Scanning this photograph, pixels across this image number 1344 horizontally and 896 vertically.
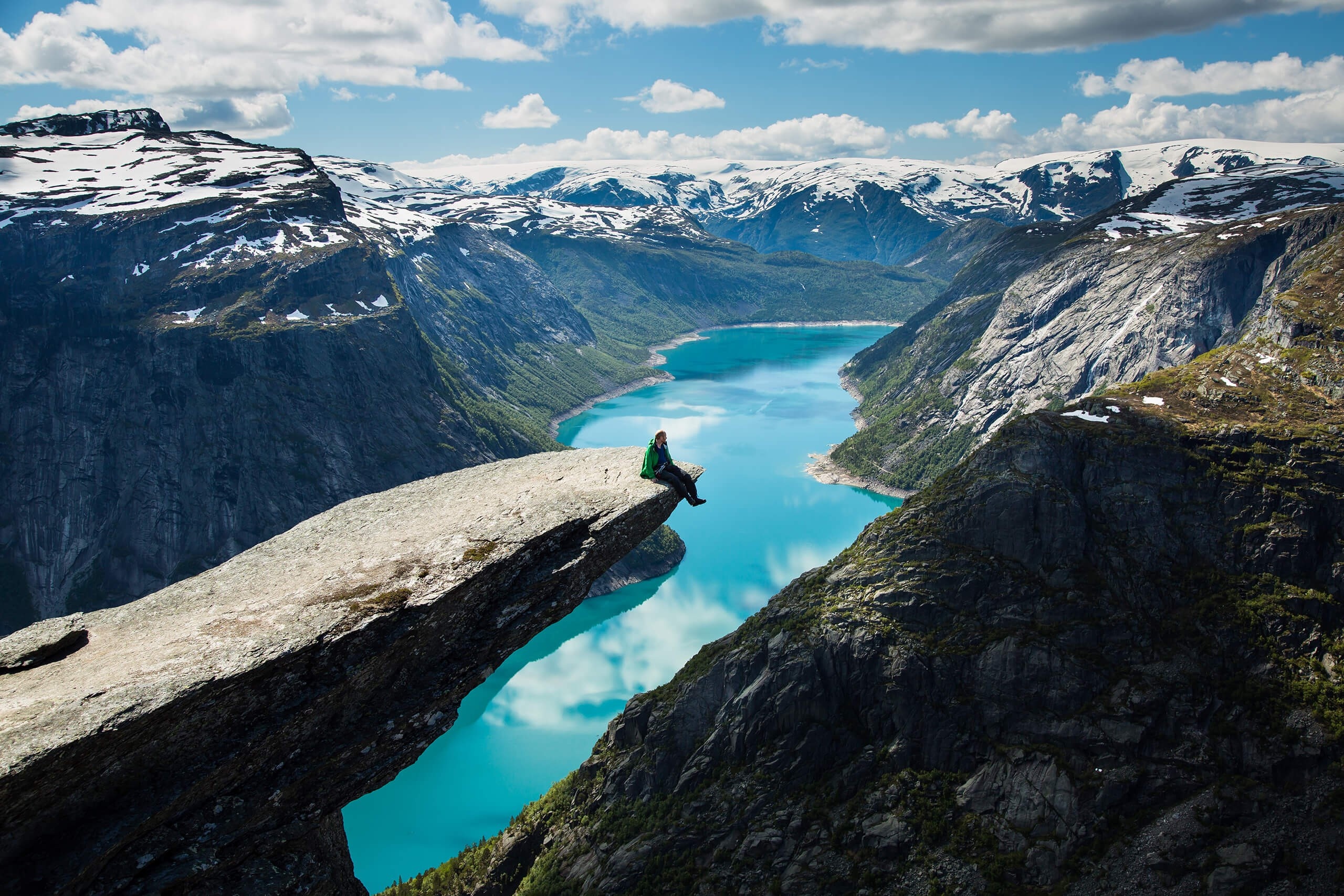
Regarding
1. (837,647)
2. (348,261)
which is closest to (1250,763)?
(837,647)

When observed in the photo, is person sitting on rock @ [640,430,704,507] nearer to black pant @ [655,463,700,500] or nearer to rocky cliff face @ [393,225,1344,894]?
black pant @ [655,463,700,500]

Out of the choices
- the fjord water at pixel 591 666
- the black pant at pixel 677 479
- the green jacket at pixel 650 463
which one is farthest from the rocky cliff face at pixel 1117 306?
the green jacket at pixel 650 463

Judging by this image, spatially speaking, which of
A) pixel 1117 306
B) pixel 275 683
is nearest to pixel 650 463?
pixel 275 683

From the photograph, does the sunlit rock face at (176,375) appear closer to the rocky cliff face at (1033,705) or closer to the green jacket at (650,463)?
the rocky cliff face at (1033,705)

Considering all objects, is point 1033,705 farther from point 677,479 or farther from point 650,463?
point 650,463

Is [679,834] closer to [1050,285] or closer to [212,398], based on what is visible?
[212,398]

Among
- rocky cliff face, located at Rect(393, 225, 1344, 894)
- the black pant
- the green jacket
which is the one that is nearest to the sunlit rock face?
rocky cliff face, located at Rect(393, 225, 1344, 894)
